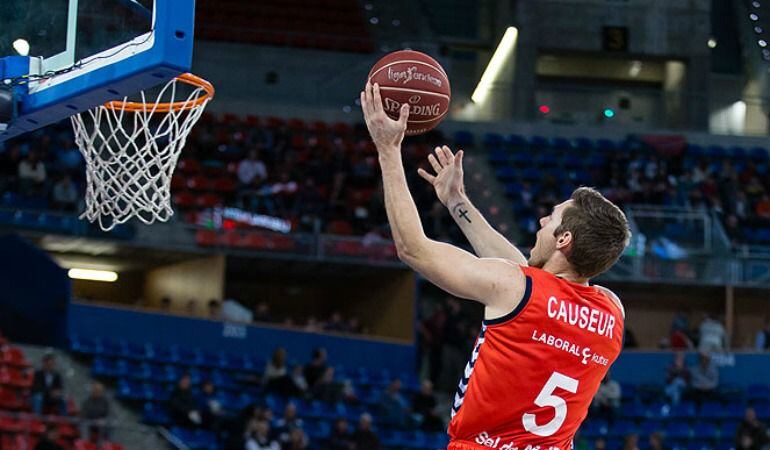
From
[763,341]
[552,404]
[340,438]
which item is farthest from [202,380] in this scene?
[552,404]

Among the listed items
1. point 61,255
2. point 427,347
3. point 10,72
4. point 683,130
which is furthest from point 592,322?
point 683,130

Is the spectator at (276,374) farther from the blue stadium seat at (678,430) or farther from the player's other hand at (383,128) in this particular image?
the player's other hand at (383,128)

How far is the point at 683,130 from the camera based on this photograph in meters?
23.8

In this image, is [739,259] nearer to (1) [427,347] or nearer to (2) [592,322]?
(1) [427,347]

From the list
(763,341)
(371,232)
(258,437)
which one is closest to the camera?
(258,437)

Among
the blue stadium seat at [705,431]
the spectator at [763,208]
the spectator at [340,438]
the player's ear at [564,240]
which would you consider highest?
the spectator at [763,208]

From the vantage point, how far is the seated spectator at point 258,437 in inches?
519

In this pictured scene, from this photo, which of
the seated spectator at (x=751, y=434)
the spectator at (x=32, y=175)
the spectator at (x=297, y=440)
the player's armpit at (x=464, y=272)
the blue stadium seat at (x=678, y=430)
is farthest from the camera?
the blue stadium seat at (x=678, y=430)

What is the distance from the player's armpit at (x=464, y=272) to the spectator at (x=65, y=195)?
44.3 ft

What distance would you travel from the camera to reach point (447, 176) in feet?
15.7

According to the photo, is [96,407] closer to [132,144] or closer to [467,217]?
[132,144]

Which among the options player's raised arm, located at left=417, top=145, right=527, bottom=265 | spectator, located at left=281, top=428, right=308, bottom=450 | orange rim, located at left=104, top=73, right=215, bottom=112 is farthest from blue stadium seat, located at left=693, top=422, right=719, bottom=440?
player's raised arm, located at left=417, top=145, right=527, bottom=265

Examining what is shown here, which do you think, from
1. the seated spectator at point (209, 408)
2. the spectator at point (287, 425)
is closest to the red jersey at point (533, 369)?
the spectator at point (287, 425)

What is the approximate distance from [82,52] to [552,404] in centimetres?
257
